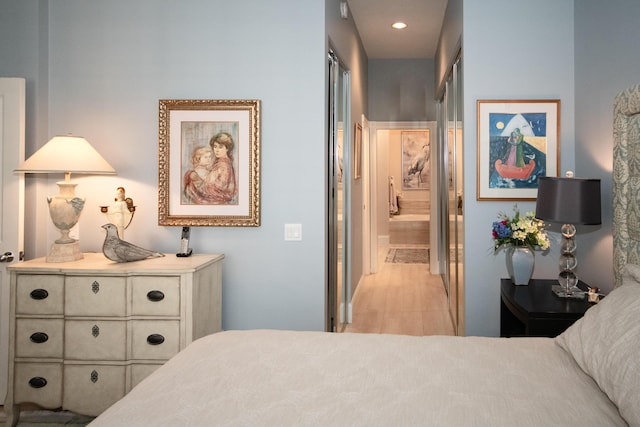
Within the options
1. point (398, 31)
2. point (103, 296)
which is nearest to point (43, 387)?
point (103, 296)

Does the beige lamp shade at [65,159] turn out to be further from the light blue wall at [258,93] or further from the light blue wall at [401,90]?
the light blue wall at [401,90]

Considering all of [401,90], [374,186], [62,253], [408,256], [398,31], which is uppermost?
[398,31]

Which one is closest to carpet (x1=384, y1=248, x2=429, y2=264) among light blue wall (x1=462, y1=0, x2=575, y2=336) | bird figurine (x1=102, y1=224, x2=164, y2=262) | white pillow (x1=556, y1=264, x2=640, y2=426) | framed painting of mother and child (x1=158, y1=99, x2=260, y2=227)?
light blue wall (x1=462, y1=0, x2=575, y2=336)

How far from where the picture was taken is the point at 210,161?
332 centimetres

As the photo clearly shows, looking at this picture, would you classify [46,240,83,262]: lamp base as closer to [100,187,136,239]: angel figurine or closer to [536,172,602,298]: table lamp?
[100,187,136,239]: angel figurine

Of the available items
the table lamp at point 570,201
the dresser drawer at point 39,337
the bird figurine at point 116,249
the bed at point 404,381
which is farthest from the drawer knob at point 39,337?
the table lamp at point 570,201

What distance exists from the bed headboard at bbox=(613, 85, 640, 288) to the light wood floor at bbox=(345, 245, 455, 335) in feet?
7.41

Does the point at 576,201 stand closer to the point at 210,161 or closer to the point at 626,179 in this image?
the point at 626,179

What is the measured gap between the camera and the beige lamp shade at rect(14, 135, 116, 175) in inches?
113

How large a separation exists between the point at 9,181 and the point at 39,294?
29.7 inches

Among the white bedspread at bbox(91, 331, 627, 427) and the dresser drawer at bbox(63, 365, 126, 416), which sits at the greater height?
the white bedspread at bbox(91, 331, 627, 427)

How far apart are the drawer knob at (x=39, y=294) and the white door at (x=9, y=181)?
1.31ft

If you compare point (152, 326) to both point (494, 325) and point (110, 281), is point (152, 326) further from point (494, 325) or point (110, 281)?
point (494, 325)

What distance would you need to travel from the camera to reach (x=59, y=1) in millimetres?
3344
